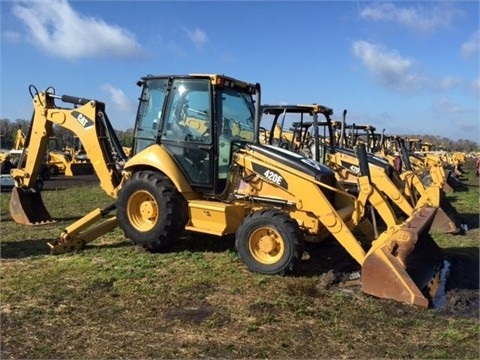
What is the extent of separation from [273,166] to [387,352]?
3.13 metres

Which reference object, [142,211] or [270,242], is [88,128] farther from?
[270,242]

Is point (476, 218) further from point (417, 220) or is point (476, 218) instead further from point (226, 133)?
point (226, 133)

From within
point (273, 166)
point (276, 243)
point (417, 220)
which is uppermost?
point (273, 166)

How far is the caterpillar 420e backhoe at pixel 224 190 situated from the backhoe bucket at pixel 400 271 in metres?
0.03

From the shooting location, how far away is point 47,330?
467 centimetres

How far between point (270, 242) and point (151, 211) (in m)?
1.92

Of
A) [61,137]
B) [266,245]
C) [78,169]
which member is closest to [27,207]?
[266,245]

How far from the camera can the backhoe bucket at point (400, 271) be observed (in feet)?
17.5

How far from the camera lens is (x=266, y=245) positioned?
6.36 m

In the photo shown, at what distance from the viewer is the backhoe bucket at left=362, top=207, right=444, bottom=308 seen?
534 cm

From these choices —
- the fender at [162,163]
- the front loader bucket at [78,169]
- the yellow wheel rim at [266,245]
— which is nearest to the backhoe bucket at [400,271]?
the yellow wheel rim at [266,245]

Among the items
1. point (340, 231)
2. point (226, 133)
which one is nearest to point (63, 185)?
point (226, 133)

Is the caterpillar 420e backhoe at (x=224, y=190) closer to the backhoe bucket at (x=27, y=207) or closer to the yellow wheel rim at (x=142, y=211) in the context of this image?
the yellow wheel rim at (x=142, y=211)

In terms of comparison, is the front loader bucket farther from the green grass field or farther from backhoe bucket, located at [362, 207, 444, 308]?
backhoe bucket, located at [362, 207, 444, 308]
